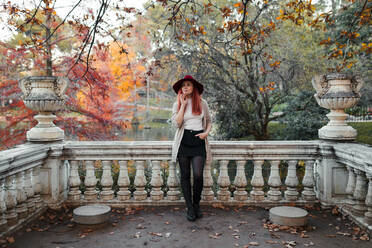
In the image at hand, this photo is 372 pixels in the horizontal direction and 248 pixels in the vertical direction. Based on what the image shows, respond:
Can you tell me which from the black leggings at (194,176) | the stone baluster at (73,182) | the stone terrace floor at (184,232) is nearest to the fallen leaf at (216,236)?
the stone terrace floor at (184,232)

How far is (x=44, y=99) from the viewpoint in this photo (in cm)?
454

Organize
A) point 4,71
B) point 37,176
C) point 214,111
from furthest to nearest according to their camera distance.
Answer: point 214,111, point 4,71, point 37,176

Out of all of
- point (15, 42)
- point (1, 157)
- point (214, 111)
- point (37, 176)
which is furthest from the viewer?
point (15, 42)

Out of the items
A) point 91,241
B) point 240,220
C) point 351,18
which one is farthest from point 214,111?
point 91,241

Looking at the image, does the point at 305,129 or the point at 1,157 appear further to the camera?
the point at 305,129

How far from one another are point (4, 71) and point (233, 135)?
7365mm

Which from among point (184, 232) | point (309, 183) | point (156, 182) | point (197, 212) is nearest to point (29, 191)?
point (156, 182)

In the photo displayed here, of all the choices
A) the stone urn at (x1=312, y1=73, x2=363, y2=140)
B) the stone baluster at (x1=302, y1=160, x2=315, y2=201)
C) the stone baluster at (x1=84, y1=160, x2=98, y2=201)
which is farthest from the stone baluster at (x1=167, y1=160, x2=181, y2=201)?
the stone urn at (x1=312, y1=73, x2=363, y2=140)

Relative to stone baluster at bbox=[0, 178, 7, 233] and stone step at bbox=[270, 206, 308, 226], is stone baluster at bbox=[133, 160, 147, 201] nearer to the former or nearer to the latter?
stone baluster at bbox=[0, 178, 7, 233]

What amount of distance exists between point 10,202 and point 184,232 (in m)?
2.05

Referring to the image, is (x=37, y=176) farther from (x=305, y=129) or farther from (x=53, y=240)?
(x=305, y=129)

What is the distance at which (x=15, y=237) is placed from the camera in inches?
144

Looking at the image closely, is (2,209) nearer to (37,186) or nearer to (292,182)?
(37,186)

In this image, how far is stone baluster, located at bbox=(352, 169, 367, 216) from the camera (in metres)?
4.01
